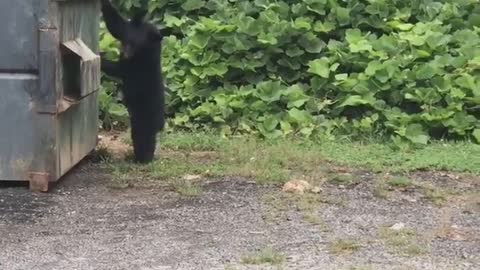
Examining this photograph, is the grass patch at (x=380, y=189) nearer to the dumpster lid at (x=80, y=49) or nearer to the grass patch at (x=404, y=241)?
the grass patch at (x=404, y=241)

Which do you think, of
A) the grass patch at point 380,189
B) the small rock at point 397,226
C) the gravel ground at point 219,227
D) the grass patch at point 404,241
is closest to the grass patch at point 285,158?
the grass patch at point 380,189

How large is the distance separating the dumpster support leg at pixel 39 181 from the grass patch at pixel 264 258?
6.64ft

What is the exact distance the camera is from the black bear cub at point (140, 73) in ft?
24.7

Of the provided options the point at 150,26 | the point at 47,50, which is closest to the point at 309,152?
the point at 150,26

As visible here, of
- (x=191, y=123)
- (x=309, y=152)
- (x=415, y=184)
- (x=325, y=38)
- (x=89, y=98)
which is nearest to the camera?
(x=415, y=184)

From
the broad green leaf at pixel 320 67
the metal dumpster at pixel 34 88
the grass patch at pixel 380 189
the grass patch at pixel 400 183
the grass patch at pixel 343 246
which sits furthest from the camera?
the broad green leaf at pixel 320 67

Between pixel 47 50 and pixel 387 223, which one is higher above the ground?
pixel 47 50

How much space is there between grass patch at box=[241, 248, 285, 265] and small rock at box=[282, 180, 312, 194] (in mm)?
1615

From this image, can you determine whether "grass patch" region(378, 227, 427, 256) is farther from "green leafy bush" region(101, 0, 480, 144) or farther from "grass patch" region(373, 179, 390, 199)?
"green leafy bush" region(101, 0, 480, 144)

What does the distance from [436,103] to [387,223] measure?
3.43 metres

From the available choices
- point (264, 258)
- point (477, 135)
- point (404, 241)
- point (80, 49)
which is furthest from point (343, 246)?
point (477, 135)

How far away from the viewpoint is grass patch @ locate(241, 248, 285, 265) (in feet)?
17.2

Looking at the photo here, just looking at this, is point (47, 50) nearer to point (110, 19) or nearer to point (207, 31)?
point (110, 19)

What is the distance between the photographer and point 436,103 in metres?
9.36
